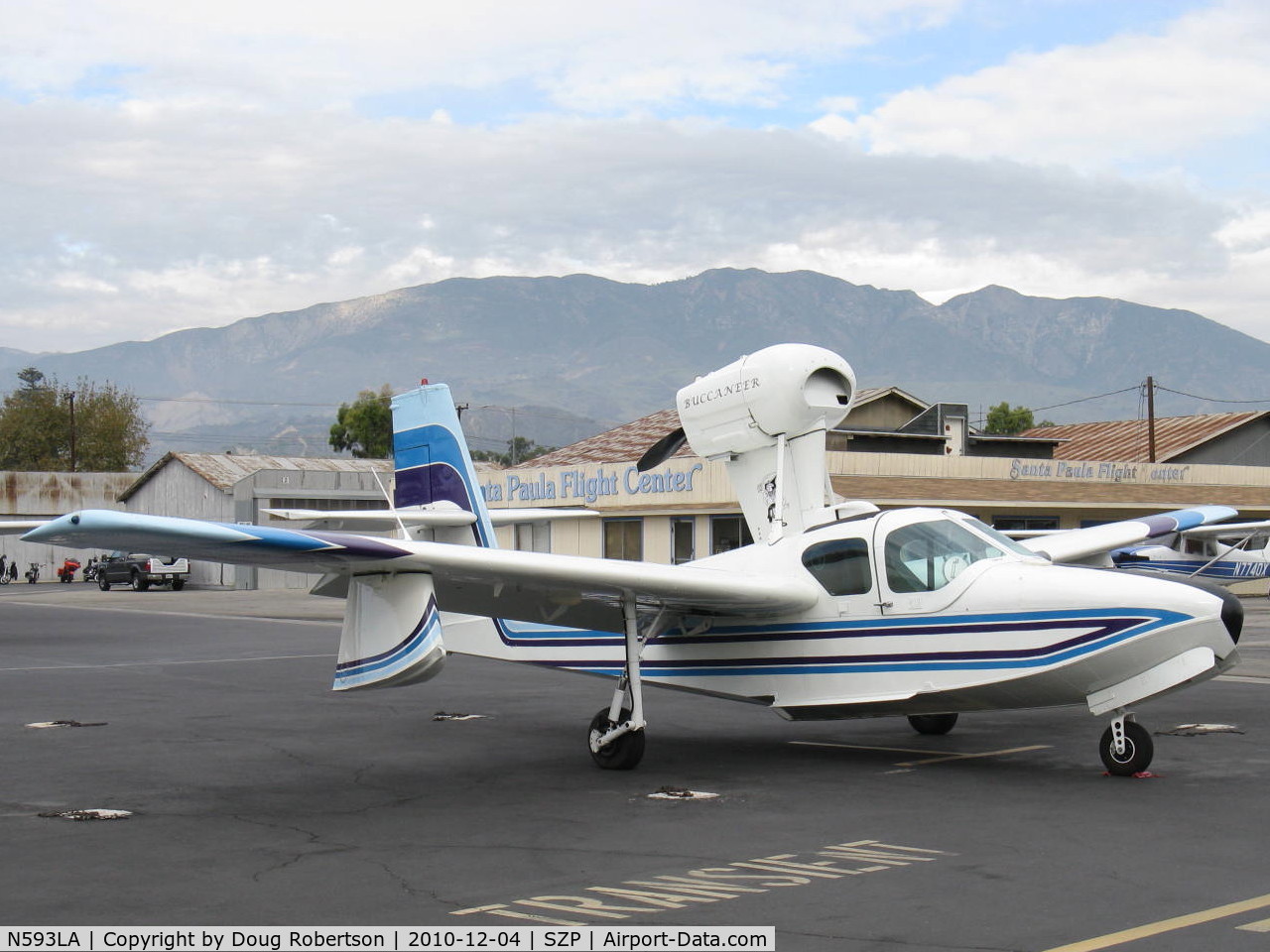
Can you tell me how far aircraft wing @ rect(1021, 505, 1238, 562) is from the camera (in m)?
14.2

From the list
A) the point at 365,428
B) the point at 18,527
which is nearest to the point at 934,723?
the point at 18,527

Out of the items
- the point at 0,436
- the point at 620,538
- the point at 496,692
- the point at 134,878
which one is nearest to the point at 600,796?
the point at 134,878

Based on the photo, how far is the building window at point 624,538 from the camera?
3841cm

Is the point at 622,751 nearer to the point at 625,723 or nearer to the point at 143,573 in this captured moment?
the point at 625,723

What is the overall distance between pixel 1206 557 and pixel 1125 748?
2938 cm

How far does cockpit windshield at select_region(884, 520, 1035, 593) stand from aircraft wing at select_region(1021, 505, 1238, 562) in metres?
2.40

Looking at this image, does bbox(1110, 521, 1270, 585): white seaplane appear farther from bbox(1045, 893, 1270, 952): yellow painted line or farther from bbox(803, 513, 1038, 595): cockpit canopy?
bbox(1045, 893, 1270, 952): yellow painted line

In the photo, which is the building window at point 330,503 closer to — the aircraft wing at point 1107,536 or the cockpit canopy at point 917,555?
the aircraft wing at point 1107,536

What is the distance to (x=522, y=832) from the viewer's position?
8.89 meters

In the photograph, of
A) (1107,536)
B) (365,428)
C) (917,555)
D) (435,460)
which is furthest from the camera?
(365,428)

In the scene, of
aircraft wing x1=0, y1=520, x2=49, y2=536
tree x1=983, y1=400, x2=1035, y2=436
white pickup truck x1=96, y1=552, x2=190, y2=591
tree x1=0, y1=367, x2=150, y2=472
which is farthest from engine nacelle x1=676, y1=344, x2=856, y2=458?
tree x1=0, y1=367, x2=150, y2=472

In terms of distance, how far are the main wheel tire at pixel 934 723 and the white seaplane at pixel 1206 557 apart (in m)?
24.5

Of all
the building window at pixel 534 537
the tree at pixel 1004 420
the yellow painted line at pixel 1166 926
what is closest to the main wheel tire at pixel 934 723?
the yellow painted line at pixel 1166 926

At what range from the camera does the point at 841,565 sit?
1161 centimetres
